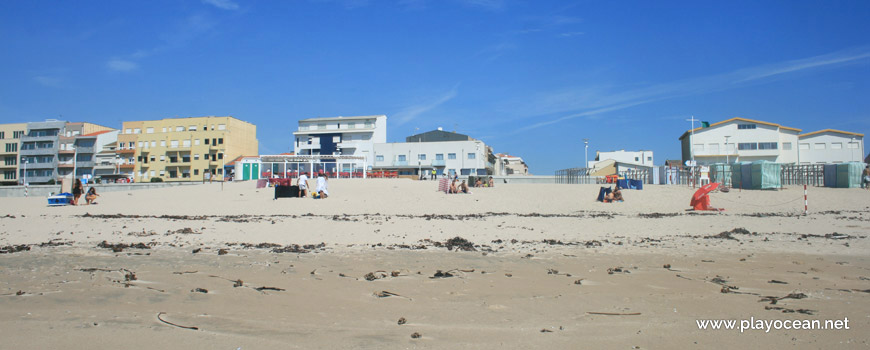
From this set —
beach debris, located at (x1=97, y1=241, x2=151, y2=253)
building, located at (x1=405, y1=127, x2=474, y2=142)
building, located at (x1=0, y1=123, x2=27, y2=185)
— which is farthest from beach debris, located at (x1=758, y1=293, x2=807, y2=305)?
building, located at (x1=0, y1=123, x2=27, y2=185)

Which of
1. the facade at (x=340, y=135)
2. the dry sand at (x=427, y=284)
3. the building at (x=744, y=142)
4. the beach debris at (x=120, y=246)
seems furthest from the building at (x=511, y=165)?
the beach debris at (x=120, y=246)

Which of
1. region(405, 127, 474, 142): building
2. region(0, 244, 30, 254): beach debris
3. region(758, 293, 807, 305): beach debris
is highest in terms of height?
region(405, 127, 474, 142): building

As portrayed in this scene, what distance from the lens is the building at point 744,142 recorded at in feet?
211

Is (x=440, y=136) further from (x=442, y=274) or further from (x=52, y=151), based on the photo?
(x=442, y=274)

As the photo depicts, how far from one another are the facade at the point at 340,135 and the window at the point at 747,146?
174 feet

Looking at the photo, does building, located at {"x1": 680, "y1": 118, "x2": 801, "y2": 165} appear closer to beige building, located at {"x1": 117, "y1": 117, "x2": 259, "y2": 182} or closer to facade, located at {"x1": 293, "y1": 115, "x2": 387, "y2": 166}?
facade, located at {"x1": 293, "y1": 115, "x2": 387, "y2": 166}

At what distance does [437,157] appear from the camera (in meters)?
74.4

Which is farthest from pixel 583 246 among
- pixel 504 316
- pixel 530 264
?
pixel 504 316

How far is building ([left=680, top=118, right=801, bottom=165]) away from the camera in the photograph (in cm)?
6425

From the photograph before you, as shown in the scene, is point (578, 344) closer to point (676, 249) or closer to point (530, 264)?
point (530, 264)

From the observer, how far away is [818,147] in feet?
211

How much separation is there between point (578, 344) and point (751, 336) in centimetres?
149

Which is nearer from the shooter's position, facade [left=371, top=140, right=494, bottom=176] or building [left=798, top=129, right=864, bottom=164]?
building [left=798, top=129, right=864, bottom=164]

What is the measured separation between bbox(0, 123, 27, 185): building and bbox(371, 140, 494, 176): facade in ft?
207
